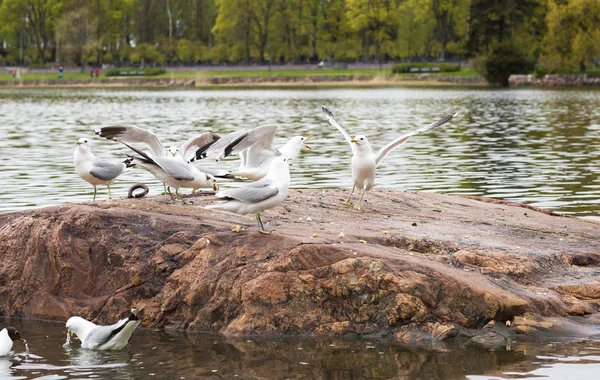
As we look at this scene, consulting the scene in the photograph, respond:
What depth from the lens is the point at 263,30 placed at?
4313 inches

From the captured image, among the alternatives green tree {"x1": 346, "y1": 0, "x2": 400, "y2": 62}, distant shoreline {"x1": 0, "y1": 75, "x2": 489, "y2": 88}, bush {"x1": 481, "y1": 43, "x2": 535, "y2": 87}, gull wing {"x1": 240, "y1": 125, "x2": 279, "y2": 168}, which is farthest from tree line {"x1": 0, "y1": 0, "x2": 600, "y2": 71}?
gull wing {"x1": 240, "y1": 125, "x2": 279, "y2": 168}

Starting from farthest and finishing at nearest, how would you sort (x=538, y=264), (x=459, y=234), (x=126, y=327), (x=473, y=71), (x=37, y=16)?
(x=37, y=16) < (x=473, y=71) < (x=459, y=234) < (x=538, y=264) < (x=126, y=327)

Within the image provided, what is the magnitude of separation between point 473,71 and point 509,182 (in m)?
69.2

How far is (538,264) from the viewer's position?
31.7ft

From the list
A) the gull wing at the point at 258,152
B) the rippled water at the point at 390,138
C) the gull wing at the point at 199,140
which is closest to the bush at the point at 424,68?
the rippled water at the point at 390,138

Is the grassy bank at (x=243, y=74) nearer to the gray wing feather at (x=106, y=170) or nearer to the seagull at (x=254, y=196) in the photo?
the gray wing feather at (x=106, y=170)

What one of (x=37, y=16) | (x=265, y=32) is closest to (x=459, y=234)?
(x=265, y=32)

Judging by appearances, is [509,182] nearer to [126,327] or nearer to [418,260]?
[418,260]

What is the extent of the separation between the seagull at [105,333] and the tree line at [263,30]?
256 feet

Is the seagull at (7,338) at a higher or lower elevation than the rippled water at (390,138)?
higher

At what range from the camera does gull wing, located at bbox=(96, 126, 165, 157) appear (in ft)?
38.0

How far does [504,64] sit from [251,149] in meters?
69.3

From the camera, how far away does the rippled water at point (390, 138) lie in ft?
61.4

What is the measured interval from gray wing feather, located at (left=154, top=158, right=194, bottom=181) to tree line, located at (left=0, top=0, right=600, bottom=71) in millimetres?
75924
